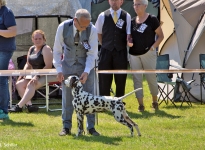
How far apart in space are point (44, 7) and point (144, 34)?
227 cm

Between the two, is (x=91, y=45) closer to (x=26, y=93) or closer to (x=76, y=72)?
(x=76, y=72)

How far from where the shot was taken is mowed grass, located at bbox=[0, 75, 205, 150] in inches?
210

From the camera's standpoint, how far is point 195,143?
18.0 ft

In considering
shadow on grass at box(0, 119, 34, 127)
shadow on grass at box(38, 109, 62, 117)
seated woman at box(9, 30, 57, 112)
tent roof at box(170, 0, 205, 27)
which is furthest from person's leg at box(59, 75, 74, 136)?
tent roof at box(170, 0, 205, 27)

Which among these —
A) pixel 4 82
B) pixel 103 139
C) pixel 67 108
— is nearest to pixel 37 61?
pixel 4 82

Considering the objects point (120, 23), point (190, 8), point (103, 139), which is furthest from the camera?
point (190, 8)

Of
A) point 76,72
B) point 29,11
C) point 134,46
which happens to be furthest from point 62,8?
point 76,72

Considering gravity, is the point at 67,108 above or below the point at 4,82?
below

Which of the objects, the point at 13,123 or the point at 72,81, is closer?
the point at 72,81

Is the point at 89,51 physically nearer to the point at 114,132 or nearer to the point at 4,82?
the point at 114,132

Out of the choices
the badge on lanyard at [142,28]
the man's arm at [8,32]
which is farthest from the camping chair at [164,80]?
the man's arm at [8,32]

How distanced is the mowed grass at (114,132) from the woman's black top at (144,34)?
0.92 m

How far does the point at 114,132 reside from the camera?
20.2ft

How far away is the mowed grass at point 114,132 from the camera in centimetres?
532
